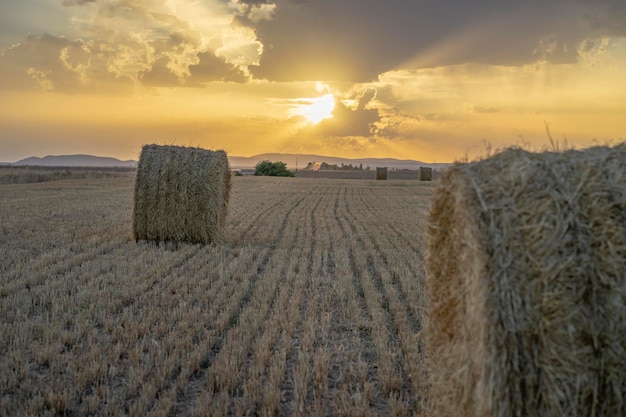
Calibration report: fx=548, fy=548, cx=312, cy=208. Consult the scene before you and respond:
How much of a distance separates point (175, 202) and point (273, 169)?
50.5 meters

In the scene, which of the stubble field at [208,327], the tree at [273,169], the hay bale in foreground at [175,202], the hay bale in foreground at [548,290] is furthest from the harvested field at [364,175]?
the hay bale in foreground at [548,290]

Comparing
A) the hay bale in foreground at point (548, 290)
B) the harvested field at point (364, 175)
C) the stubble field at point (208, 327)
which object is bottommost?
the stubble field at point (208, 327)

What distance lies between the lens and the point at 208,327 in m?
6.48

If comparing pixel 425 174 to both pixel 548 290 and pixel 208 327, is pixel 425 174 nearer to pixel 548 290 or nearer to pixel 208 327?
pixel 208 327

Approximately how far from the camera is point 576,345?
317 cm

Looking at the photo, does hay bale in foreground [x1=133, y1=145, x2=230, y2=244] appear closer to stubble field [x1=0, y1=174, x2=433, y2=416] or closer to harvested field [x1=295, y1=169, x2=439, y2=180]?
stubble field [x1=0, y1=174, x2=433, y2=416]

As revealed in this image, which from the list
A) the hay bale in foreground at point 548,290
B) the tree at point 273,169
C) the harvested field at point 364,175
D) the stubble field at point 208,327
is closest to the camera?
the hay bale in foreground at point 548,290

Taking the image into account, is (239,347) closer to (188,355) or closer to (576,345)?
(188,355)

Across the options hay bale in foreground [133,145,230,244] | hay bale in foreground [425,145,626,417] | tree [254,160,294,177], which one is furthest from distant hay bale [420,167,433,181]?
hay bale in foreground [425,145,626,417]

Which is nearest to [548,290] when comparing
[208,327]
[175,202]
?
[208,327]

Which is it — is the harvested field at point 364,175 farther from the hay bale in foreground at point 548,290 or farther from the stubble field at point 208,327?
the hay bale in foreground at point 548,290

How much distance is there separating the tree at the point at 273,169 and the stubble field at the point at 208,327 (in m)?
49.7

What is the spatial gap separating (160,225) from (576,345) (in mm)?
10009

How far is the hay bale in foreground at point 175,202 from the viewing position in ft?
39.1
